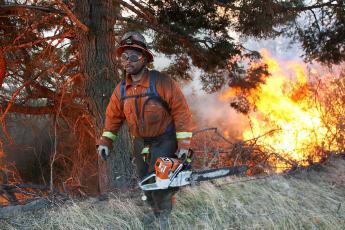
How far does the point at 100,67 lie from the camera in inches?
239

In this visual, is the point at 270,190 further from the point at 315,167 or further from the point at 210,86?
the point at 210,86

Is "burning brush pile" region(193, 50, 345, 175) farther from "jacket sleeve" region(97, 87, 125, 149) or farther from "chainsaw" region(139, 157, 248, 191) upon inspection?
"jacket sleeve" region(97, 87, 125, 149)

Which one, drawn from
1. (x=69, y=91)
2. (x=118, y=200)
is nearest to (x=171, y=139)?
(x=118, y=200)

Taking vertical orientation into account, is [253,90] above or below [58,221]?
above

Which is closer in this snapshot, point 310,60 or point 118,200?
A: point 118,200

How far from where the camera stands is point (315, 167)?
687 cm

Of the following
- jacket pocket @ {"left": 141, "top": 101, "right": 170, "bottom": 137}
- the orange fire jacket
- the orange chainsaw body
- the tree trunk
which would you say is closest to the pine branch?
the tree trunk

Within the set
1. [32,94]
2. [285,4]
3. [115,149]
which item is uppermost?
[285,4]

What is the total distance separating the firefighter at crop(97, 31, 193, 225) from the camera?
12.1 feet

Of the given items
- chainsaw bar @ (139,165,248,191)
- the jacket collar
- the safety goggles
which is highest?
the safety goggles

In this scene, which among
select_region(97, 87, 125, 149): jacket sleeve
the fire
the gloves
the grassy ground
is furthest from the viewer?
the fire

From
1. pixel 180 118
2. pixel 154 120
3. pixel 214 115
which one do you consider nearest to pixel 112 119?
pixel 154 120

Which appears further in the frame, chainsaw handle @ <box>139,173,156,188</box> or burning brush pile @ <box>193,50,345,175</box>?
burning brush pile @ <box>193,50,345,175</box>

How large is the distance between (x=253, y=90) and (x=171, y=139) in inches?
222
